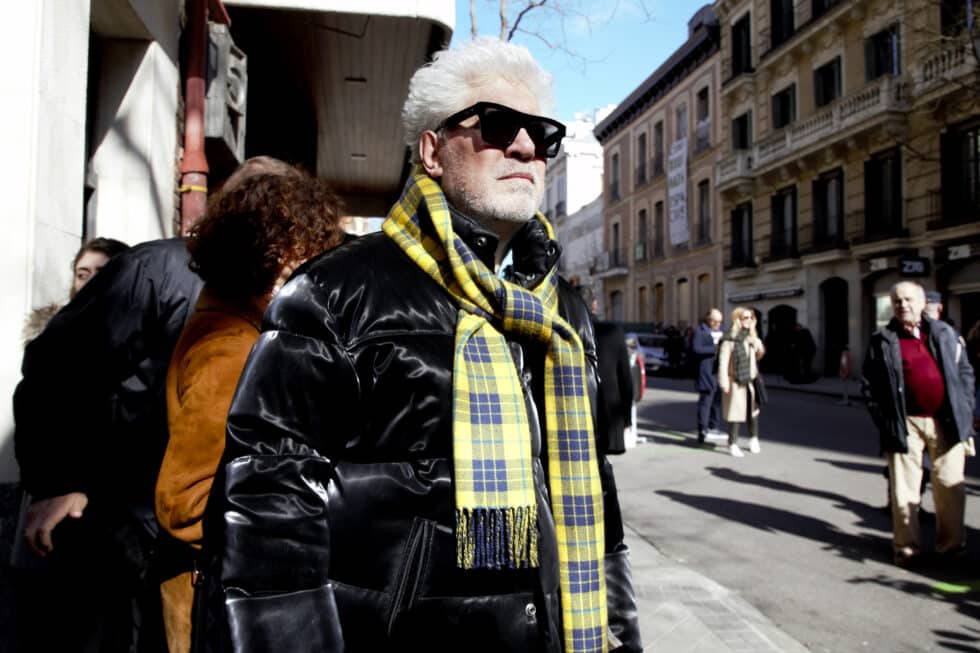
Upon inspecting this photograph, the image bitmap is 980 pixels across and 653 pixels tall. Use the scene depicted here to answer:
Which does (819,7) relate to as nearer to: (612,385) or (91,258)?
(91,258)

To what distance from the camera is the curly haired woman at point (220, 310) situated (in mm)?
1760

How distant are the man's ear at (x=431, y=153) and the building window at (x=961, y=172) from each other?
63.5 ft

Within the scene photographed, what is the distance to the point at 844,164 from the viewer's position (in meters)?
22.3

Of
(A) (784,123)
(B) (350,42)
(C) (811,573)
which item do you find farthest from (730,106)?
(C) (811,573)

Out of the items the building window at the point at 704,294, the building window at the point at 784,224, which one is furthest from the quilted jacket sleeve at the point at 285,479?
the building window at the point at 704,294

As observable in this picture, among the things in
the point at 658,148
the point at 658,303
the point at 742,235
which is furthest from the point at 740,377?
the point at 658,148

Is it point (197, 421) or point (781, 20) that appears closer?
point (197, 421)

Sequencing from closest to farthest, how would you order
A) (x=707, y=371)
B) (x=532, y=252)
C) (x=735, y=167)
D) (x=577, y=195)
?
(x=532, y=252) < (x=707, y=371) < (x=735, y=167) < (x=577, y=195)

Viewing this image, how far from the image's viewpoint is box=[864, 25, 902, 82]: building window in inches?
799

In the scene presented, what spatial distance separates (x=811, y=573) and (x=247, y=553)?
14.7 ft

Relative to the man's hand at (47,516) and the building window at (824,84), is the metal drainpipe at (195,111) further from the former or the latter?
the building window at (824,84)

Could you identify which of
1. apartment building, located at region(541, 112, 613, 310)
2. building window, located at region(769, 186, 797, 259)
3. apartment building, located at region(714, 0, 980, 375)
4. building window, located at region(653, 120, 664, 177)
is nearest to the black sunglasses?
apartment building, located at region(714, 0, 980, 375)

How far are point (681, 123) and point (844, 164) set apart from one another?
12.5m

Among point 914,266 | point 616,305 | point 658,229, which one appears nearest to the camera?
point 914,266
